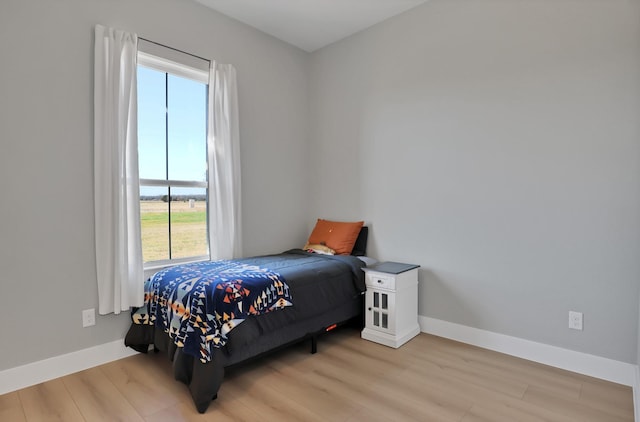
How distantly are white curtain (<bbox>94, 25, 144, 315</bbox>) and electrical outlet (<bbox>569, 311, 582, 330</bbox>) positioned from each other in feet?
9.70

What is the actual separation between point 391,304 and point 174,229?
Result: 1858 millimetres

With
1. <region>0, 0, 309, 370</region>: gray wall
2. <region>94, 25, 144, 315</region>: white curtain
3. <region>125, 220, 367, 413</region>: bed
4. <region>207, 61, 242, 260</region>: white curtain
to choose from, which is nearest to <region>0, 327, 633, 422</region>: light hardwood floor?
<region>125, 220, 367, 413</region>: bed

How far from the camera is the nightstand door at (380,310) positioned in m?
2.76

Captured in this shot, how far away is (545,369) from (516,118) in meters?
1.73

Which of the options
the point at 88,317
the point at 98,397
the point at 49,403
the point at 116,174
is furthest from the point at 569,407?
the point at 116,174

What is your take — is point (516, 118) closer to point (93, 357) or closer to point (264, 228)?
point (264, 228)

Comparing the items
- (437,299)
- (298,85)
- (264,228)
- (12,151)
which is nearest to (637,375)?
(437,299)

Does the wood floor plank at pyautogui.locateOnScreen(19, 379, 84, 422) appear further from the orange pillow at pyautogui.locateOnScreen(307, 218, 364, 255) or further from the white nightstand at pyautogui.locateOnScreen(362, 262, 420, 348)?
the orange pillow at pyautogui.locateOnScreen(307, 218, 364, 255)

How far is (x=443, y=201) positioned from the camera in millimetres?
2918

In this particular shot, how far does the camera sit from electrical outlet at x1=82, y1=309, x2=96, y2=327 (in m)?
2.38

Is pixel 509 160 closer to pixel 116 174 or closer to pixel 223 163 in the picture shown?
pixel 223 163

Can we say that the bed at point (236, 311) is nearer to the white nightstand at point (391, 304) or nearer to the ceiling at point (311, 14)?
the white nightstand at point (391, 304)

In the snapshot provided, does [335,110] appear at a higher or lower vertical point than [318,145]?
higher

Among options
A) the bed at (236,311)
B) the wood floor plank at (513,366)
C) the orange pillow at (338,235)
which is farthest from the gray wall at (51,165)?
the wood floor plank at (513,366)
